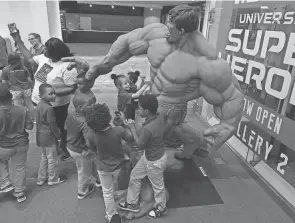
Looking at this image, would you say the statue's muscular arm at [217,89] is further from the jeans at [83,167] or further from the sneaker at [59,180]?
the sneaker at [59,180]

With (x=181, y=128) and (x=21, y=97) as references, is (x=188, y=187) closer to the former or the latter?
(x=181, y=128)

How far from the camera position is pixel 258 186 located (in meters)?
2.55

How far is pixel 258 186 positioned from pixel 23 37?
206 inches

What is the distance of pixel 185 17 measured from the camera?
5.76 feet

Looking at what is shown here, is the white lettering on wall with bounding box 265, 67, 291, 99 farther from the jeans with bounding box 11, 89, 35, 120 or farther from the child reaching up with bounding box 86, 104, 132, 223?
the jeans with bounding box 11, 89, 35, 120

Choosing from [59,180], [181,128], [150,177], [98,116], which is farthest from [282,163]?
[59,180]

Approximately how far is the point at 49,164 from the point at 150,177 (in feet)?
3.31

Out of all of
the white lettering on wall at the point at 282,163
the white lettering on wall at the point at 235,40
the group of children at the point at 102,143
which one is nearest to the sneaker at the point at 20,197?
the group of children at the point at 102,143

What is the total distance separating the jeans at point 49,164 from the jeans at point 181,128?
1077mm

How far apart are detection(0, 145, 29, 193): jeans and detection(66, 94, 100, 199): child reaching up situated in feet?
1.42

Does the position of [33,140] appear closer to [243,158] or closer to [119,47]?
[119,47]

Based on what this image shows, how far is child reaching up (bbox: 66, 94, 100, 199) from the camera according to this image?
6.38 ft

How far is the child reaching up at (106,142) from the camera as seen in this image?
155 cm

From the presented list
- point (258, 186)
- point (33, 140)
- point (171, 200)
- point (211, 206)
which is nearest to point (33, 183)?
point (33, 140)
